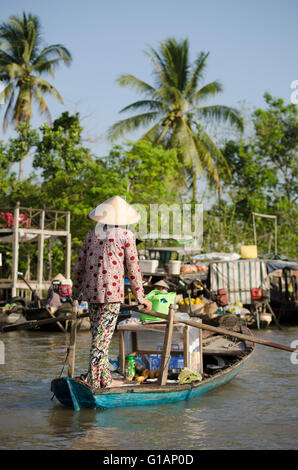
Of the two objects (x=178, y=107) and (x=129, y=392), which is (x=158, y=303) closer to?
(x=129, y=392)

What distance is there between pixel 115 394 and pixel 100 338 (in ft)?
1.84

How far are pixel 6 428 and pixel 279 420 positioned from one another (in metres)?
2.70

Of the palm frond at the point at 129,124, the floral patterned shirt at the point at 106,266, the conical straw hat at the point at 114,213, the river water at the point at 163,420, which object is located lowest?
the river water at the point at 163,420

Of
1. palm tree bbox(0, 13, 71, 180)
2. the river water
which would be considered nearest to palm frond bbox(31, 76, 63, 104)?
palm tree bbox(0, 13, 71, 180)

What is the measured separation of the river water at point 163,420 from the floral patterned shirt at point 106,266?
1196mm

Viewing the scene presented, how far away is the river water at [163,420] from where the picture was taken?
5.21 meters

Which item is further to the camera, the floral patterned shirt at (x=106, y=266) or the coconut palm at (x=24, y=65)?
the coconut palm at (x=24, y=65)

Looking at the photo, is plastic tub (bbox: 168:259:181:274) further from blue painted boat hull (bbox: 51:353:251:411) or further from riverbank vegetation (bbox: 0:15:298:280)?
blue painted boat hull (bbox: 51:353:251:411)

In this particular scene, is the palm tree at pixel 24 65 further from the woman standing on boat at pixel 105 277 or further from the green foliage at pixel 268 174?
the woman standing on boat at pixel 105 277

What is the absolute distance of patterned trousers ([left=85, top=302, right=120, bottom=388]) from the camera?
5.80 metres

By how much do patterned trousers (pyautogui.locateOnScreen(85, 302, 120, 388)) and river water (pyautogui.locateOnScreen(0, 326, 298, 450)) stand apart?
1.39 feet

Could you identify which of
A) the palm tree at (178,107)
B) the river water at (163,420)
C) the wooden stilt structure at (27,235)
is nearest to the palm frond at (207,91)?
the palm tree at (178,107)

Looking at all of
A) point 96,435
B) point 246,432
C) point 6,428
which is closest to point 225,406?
point 246,432

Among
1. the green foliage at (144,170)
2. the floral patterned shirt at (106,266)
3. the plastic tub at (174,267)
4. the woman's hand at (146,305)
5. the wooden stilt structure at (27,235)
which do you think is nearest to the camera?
the floral patterned shirt at (106,266)
